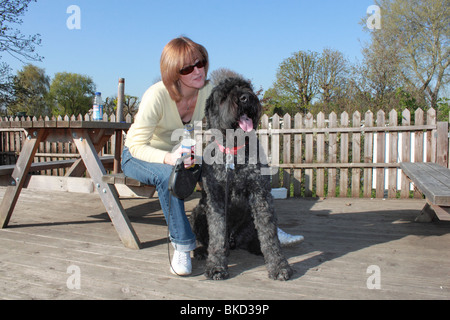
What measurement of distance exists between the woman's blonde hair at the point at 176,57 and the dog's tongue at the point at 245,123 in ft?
1.98

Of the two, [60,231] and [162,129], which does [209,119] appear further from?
[60,231]

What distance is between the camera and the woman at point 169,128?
2.39m

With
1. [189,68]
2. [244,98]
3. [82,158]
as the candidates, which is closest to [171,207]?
[244,98]

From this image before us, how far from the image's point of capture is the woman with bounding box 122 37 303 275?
94.0 inches

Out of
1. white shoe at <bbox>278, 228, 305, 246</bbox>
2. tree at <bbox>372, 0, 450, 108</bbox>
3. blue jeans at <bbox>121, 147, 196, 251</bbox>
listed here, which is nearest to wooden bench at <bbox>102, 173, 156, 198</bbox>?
blue jeans at <bbox>121, 147, 196, 251</bbox>

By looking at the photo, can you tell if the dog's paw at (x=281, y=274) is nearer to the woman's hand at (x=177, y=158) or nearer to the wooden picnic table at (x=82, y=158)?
the woman's hand at (x=177, y=158)

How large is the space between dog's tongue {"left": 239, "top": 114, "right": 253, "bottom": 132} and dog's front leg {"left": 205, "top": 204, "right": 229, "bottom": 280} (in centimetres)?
54

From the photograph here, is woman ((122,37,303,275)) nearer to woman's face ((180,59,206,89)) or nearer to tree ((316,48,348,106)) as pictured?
woman's face ((180,59,206,89))

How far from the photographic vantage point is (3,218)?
3467 millimetres

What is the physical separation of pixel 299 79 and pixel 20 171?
921 inches

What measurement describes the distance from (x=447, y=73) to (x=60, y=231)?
25.2m

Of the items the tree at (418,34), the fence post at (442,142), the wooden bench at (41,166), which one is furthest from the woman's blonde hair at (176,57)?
the tree at (418,34)

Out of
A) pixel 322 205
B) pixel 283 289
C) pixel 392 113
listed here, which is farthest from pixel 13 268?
pixel 392 113

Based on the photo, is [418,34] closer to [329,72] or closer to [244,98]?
[329,72]
